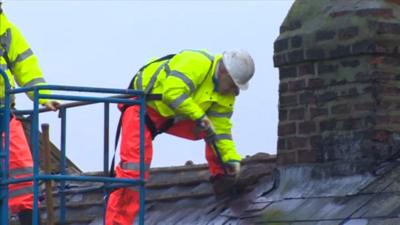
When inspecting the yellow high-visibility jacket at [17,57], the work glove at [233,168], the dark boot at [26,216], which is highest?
the yellow high-visibility jacket at [17,57]

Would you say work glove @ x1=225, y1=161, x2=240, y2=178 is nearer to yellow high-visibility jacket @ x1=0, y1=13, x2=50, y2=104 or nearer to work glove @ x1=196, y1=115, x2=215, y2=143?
work glove @ x1=196, y1=115, x2=215, y2=143

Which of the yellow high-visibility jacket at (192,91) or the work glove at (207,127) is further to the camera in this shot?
the work glove at (207,127)

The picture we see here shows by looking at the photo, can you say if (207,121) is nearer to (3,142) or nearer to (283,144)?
(283,144)

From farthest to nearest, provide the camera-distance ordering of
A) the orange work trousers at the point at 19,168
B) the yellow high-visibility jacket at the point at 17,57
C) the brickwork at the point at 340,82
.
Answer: the brickwork at the point at 340,82
the yellow high-visibility jacket at the point at 17,57
the orange work trousers at the point at 19,168

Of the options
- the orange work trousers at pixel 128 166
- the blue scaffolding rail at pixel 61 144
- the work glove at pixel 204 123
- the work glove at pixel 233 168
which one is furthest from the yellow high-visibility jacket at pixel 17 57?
the work glove at pixel 233 168

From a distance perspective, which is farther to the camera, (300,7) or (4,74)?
(300,7)

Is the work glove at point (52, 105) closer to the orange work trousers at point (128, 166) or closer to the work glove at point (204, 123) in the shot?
the orange work trousers at point (128, 166)

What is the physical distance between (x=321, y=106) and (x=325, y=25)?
645 mm

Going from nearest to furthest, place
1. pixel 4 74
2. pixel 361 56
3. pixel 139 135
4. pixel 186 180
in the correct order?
pixel 4 74, pixel 139 135, pixel 361 56, pixel 186 180

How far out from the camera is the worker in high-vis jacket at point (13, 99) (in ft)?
35.7

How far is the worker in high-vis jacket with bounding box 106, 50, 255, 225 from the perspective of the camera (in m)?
11.4

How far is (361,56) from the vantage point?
11992 millimetres

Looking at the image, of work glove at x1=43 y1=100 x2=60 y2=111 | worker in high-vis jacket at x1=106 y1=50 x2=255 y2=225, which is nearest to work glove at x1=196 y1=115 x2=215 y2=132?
worker in high-vis jacket at x1=106 y1=50 x2=255 y2=225

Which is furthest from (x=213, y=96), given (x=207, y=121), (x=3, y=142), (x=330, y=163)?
(x=3, y=142)
